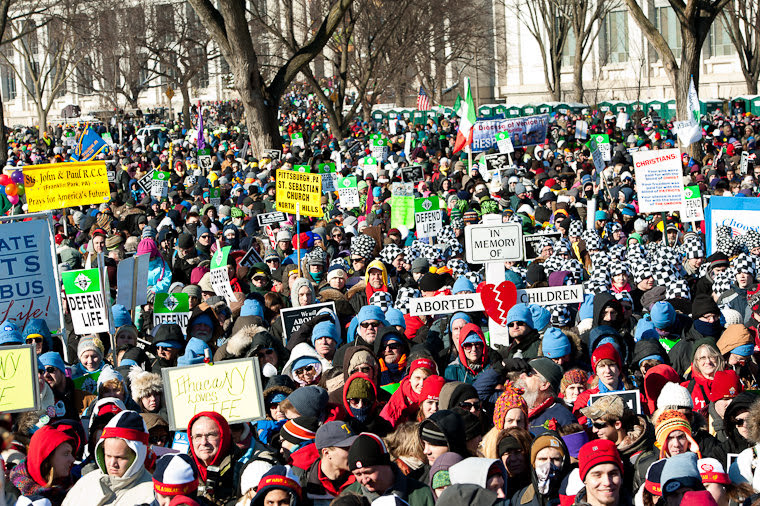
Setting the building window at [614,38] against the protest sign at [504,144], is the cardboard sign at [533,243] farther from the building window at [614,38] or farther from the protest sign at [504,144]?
the building window at [614,38]

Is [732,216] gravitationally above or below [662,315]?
above

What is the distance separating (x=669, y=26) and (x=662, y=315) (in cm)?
4938

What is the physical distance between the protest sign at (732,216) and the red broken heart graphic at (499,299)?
200 inches

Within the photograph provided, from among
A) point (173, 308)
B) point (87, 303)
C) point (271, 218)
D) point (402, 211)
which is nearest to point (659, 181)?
point (402, 211)

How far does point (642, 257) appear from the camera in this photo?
388 inches

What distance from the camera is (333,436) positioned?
521cm

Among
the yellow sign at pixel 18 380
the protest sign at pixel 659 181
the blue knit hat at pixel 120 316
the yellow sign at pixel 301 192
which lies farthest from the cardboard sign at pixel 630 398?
the yellow sign at pixel 301 192

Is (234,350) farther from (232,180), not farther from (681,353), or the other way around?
(232,180)

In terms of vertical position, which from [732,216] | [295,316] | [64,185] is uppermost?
[64,185]

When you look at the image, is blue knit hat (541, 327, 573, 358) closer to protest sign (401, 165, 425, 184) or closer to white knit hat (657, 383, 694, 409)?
white knit hat (657, 383, 694, 409)

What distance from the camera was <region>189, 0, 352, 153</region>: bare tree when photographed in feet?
76.2

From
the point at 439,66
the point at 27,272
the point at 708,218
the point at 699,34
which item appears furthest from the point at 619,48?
the point at 27,272

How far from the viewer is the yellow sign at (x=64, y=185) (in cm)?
1351

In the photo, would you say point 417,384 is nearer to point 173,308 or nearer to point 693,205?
point 173,308
